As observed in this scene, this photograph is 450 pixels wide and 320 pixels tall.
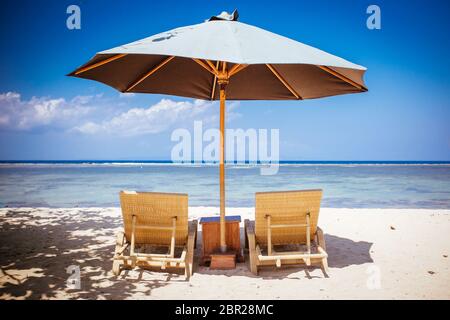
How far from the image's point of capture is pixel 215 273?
3.60 meters

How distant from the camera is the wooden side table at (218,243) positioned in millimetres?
3721

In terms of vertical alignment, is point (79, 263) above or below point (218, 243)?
below

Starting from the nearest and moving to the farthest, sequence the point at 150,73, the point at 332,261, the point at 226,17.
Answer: the point at 226,17 → the point at 332,261 → the point at 150,73

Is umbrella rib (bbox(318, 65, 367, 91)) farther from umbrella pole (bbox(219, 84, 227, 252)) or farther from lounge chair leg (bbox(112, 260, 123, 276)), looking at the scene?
lounge chair leg (bbox(112, 260, 123, 276))

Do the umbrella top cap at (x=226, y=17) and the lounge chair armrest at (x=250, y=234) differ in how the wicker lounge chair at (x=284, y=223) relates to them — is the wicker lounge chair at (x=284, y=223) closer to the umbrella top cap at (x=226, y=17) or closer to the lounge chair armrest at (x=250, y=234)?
the lounge chair armrest at (x=250, y=234)

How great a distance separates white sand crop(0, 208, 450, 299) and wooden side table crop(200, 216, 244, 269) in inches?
5.0

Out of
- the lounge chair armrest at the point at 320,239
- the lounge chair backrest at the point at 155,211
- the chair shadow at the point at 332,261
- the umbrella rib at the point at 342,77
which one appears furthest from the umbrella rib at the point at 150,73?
the lounge chair armrest at the point at 320,239

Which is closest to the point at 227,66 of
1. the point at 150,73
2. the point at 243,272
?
the point at 150,73

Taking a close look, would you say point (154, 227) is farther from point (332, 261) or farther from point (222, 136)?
point (332, 261)

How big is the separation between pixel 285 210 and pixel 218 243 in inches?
36.9

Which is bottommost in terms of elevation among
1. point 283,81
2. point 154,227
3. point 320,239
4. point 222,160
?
point 320,239

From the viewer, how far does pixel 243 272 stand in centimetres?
363
